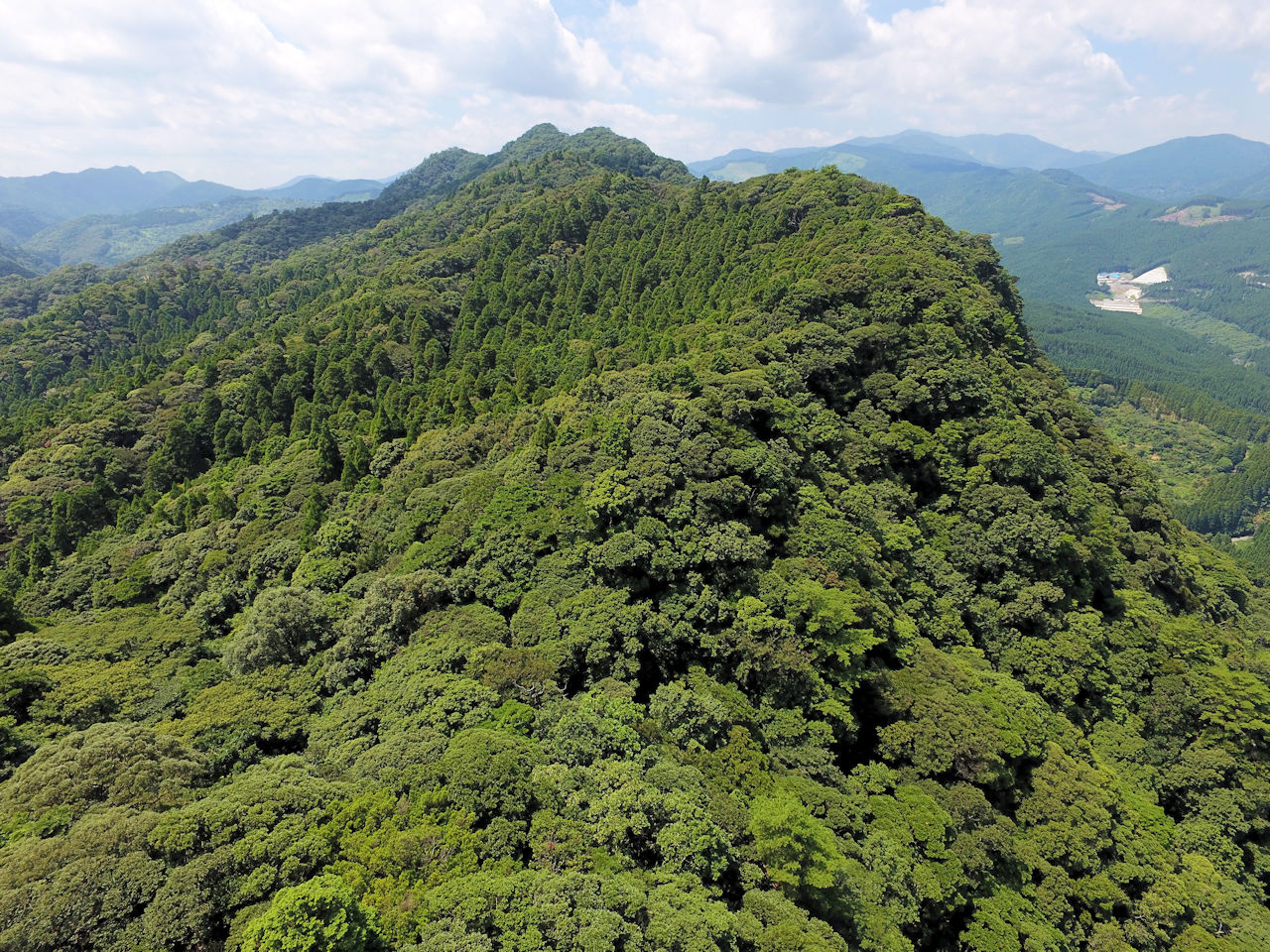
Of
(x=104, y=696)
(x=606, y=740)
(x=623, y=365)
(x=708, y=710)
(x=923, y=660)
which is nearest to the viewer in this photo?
(x=606, y=740)

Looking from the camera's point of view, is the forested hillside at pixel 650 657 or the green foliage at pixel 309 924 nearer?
the green foliage at pixel 309 924

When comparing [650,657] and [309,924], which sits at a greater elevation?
[309,924]

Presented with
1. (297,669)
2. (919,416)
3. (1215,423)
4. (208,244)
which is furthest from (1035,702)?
(208,244)

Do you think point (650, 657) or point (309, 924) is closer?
point (309, 924)

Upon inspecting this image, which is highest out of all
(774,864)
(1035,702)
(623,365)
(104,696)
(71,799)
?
(623,365)

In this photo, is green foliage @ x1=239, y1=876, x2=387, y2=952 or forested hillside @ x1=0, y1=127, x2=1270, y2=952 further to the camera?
forested hillside @ x1=0, y1=127, x2=1270, y2=952

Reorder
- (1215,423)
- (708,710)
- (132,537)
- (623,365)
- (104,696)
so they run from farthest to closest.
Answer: (1215,423) → (623,365) → (132,537) → (104,696) → (708,710)

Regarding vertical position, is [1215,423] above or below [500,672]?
below

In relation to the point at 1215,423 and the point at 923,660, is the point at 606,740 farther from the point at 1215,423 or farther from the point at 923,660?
the point at 1215,423
